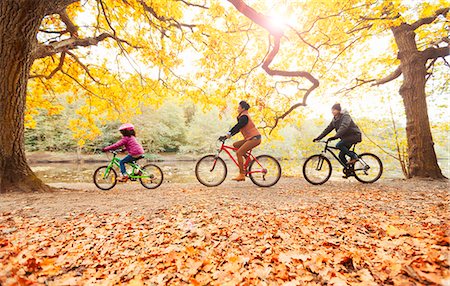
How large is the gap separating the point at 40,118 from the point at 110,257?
3459cm

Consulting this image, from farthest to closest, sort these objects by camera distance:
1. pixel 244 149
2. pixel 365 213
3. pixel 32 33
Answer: pixel 244 149, pixel 32 33, pixel 365 213

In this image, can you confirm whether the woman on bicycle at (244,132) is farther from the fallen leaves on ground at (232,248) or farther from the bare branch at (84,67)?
the bare branch at (84,67)

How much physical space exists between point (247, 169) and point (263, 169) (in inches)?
18.0

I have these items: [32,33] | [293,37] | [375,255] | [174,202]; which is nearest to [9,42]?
[32,33]

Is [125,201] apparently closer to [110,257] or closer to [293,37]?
[110,257]

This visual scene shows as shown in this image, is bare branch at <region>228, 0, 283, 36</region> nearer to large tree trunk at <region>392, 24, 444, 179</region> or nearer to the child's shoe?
large tree trunk at <region>392, 24, 444, 179</region>

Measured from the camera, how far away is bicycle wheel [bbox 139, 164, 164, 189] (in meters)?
6.71

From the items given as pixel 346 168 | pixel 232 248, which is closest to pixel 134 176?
pixel 232 248

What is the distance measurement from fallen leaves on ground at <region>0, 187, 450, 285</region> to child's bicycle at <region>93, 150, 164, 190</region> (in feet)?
10.0

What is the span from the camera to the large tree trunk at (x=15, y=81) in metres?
Answer: 4.32

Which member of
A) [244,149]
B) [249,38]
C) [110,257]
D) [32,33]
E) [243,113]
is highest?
[249,38]

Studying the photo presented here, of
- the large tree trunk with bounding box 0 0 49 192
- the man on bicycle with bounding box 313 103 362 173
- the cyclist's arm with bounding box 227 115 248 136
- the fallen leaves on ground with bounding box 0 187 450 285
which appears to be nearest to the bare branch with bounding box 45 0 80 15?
the large tree trunk with bounding box 0 0 49 192

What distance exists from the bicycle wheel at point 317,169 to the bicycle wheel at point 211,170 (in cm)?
257

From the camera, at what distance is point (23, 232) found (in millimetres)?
2807
